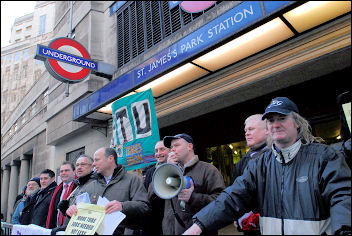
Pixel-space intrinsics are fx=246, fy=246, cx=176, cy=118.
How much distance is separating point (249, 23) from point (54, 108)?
12835 millimetres

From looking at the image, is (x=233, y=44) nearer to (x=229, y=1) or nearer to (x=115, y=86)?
(x=229, y=1)

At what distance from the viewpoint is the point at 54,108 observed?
1403 centimetres

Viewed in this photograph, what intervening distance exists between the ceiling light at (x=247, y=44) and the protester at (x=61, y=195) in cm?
361

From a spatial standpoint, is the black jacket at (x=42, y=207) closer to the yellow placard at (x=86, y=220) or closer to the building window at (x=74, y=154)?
the yellow placard at (x=86, y=220)

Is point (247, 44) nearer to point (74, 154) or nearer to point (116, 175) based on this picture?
point (116, 175)

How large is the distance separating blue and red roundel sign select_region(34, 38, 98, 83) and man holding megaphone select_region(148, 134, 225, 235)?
617 centimetres

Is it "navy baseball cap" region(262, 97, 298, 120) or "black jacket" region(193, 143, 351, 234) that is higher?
"navy baseball cap" region(262, 97, 298, 120)

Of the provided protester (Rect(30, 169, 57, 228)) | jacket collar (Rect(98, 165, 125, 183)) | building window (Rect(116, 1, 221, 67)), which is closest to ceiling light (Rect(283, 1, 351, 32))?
building window (Rect(116, 1, 221, 67))

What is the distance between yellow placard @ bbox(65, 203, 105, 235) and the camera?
2.09m

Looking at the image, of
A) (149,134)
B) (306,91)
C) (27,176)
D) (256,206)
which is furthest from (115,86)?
(27,176)

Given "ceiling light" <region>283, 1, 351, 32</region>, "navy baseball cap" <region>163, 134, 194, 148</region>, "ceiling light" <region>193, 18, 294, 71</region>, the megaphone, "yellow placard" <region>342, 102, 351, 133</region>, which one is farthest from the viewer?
"ceiling light" <region>193, 18, 294, 71</region>

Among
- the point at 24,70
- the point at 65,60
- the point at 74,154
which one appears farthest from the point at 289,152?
the point at 24,70

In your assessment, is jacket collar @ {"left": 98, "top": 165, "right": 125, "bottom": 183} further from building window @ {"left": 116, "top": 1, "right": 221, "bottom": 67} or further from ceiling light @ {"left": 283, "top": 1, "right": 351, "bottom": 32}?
building window @ {"left": 116, "top": 1, "right": 221, "bottom": 67}

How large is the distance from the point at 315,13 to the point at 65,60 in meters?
7.11
